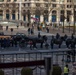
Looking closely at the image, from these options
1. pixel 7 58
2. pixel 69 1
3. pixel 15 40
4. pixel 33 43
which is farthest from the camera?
pixel 69 1

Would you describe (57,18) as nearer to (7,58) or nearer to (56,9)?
(56,9)

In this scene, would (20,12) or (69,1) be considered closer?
(20,12)

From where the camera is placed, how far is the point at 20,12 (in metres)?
92.5

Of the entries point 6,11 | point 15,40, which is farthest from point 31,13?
point 15,40

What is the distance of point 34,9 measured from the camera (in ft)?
306

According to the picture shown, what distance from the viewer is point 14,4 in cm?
9731

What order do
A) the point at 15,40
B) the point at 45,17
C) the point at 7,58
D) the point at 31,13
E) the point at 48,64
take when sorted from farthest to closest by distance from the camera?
the point at 45,17, the point at 31,13, the point at 15,40, the point at 7,58, the point at 48,64

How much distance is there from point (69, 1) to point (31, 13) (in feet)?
64.4

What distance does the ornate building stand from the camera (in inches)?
3661

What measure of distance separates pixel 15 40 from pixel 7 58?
1371 cm

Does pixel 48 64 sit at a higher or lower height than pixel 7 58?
higher

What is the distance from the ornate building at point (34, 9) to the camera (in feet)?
305

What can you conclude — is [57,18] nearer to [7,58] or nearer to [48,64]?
[7,58]

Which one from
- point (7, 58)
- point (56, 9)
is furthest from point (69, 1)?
point (7, 58)
